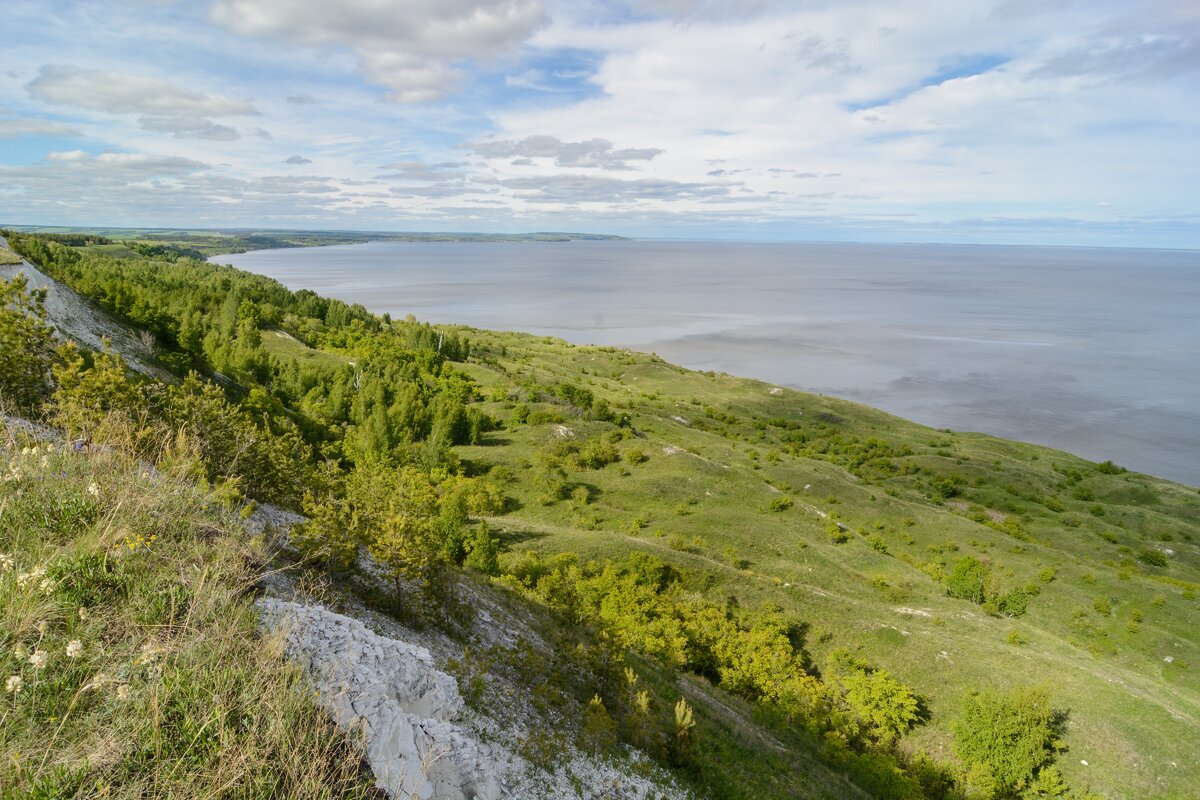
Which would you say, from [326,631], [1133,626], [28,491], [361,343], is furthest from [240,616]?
[361,343]

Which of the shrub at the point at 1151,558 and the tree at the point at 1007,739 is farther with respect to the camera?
the shrub at the point at 1151,558

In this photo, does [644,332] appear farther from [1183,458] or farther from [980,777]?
[980,777]

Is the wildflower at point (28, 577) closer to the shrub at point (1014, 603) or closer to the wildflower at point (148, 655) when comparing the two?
the wildflower at point (148, 655)

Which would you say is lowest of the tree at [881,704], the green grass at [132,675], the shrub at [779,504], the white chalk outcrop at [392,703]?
the tree at [881,704]

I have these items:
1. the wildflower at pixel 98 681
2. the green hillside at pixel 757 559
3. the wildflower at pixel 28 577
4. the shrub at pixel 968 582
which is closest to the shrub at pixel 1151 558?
the green hillside at pixel 757 559

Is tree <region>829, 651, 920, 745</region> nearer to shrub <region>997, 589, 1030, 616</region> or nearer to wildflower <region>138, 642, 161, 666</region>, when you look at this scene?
shrub <region>997, 589, 1030, 616</region>

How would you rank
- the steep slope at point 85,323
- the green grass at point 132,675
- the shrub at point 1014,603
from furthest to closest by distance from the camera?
the shrub at point 1014,603, the steep slope at point 85,323, the green grass at point 132,675
